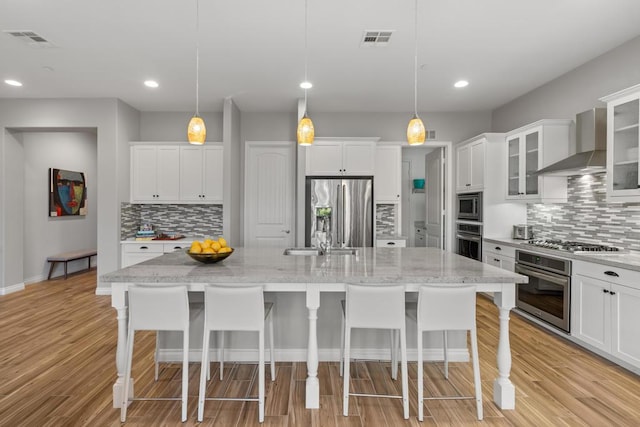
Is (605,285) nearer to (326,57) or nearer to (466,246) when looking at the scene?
(466,246)

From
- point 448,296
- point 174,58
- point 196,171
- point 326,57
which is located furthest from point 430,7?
point 196,171

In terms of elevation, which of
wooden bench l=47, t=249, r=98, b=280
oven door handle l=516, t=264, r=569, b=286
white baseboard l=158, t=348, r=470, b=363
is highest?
oven door handle l=516, t=264, r=569, b=286

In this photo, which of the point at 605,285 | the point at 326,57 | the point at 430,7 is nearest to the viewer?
the point at 430,7

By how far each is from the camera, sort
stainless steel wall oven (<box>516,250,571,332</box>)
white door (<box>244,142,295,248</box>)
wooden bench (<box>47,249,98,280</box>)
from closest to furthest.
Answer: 1. stainless steel wall oven (<box>516,250,571,332</box>)
2. white door (<box>244,142,295,248</box>)
3. wooden bench (<box>47,249,98,280</box>)

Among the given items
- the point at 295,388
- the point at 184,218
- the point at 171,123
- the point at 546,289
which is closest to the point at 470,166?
the point at 546,289

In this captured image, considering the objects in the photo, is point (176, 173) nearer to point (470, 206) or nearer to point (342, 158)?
point (342, 158)

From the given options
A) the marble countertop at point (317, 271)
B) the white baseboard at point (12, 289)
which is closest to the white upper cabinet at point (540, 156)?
the marble countertop at point (317, 271)

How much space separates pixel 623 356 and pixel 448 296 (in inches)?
72.7

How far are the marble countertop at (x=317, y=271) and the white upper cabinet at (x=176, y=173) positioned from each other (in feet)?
8.74

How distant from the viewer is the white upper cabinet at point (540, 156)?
4.00m

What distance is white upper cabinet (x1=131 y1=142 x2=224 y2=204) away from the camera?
212 inches

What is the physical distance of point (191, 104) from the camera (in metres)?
5.30

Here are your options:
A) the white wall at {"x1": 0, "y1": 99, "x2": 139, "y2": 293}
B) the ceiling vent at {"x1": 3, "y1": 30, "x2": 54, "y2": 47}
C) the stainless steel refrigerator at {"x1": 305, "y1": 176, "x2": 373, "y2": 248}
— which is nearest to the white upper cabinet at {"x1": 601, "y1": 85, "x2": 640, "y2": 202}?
the stainless steel refrigerator at {"x1": 305, "y1": 176, "x2": 373, "y2": 248}

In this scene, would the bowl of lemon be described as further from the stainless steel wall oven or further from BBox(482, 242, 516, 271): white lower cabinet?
BBox(482, 242, 516, 271): white lower cabinet
